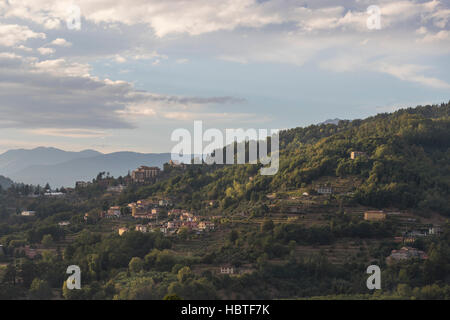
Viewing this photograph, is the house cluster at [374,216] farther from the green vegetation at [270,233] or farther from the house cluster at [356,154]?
the house cluster at [356,154]

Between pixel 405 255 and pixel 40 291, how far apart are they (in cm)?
1870

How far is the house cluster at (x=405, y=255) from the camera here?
25.2 m

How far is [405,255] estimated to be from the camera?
25.6m

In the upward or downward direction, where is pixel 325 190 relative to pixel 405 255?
upward

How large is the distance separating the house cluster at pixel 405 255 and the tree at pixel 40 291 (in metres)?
17.1

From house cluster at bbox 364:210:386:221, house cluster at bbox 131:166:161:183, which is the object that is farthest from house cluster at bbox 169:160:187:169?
house cluster at bbox 364:210:386:221

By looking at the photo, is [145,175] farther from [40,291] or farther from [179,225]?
[40,291]

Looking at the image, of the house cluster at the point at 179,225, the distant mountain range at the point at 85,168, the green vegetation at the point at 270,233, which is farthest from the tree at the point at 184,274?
the distant mountain range at the point at 85,168

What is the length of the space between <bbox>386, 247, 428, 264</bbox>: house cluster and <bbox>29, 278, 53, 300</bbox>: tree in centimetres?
1710

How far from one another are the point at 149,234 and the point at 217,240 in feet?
14.0

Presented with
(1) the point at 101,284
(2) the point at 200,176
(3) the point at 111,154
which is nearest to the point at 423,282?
(1) the point at 101,284

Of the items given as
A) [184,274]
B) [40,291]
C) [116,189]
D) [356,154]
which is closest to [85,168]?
[116,189]

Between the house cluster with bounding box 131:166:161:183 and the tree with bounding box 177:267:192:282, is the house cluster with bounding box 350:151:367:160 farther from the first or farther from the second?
the house cluster with bounding box 131:166:161:183
